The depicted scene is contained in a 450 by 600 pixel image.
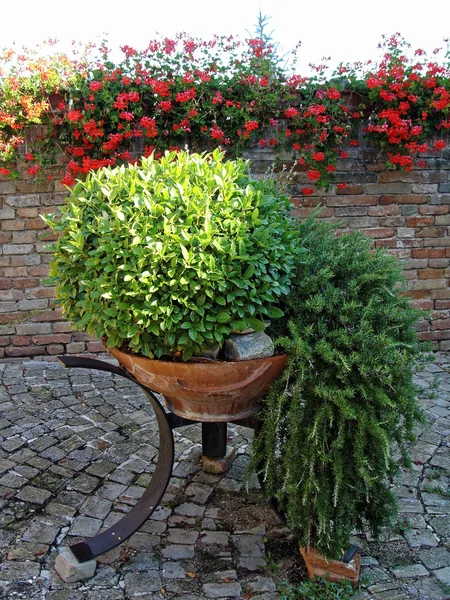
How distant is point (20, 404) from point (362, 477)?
270cm

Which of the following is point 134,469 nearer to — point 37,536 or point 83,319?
point 37,536

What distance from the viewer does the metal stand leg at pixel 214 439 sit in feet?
9.94

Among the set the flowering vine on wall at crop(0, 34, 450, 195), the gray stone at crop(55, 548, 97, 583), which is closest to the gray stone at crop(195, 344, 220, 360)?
the gray stone at crop(55, 548, 97, 583)

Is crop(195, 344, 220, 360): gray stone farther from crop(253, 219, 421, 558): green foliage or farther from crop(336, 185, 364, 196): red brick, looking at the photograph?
crop(336, 185, 364, 196): red brick

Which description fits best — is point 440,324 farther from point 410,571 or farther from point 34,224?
point 34,224

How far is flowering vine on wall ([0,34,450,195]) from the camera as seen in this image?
433 centimetres

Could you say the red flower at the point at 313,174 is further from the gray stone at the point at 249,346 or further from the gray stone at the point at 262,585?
the gray stone at the point at 262,585

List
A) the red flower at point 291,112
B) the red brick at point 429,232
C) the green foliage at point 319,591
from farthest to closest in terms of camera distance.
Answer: the red brick at point 429,232
the red flower at point 291,112
the green foliage at point 319,591

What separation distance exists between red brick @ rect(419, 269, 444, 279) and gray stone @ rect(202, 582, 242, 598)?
3.45 m

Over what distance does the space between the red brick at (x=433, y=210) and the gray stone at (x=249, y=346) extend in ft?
Result: 10.9

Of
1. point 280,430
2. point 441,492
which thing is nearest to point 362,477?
point 280,430

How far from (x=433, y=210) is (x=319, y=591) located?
11.8 feet

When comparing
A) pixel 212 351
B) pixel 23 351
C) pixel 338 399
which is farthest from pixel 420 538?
pixel 23 351

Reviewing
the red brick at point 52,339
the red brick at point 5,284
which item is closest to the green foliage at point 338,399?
the red brick at point 52,339
